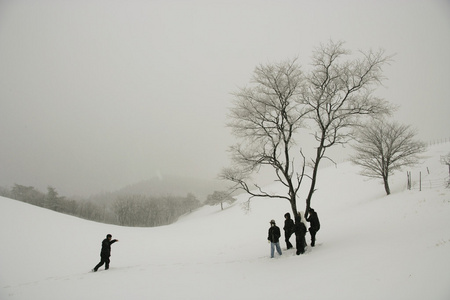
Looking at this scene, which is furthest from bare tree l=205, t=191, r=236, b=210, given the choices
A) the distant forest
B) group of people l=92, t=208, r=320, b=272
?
the distant forest

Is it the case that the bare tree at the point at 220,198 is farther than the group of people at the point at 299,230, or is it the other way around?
the bare tree at the point at 220,198

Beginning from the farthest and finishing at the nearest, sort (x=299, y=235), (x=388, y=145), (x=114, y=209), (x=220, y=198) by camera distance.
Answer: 1. (x=114, y=209)
2. (x=388, y=145)
3. (x=220, y=198)
4. (x=299, y=235)

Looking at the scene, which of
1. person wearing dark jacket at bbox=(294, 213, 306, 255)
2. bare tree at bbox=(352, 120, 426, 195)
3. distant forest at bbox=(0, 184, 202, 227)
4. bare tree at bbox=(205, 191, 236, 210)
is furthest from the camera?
distant forest at bbox=(0, 184, 202, 227)

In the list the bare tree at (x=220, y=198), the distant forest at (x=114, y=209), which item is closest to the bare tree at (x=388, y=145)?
the bare tree at (x=220, y=198)

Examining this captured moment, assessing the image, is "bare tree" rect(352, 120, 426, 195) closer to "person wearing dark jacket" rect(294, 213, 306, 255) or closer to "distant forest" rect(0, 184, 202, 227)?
"person wearing dark jacket" rect(294, 213, 306, 255)

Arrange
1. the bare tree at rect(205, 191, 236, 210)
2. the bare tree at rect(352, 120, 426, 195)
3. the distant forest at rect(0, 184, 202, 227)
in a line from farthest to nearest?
the distant forest at rect(0, 184, 202, 227) → the bare tree at rect(352, 120, 426, 195) → the bare tree at rect(205, 191, 236, 210)

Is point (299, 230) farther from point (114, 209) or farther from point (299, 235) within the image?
point (114, 209)

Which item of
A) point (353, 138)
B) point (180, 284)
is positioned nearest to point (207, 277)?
point (180, 284)

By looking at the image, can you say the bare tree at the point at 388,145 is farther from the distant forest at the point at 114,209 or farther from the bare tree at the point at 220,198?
the distant forest at the point at 114,209

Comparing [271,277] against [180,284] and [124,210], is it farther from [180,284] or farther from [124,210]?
[124,210]

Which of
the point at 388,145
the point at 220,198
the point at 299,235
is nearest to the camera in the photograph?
the point at 299,235

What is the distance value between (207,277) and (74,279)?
20.4 ft

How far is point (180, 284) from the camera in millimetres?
7930

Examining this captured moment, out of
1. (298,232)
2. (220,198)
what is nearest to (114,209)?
(220,198)
